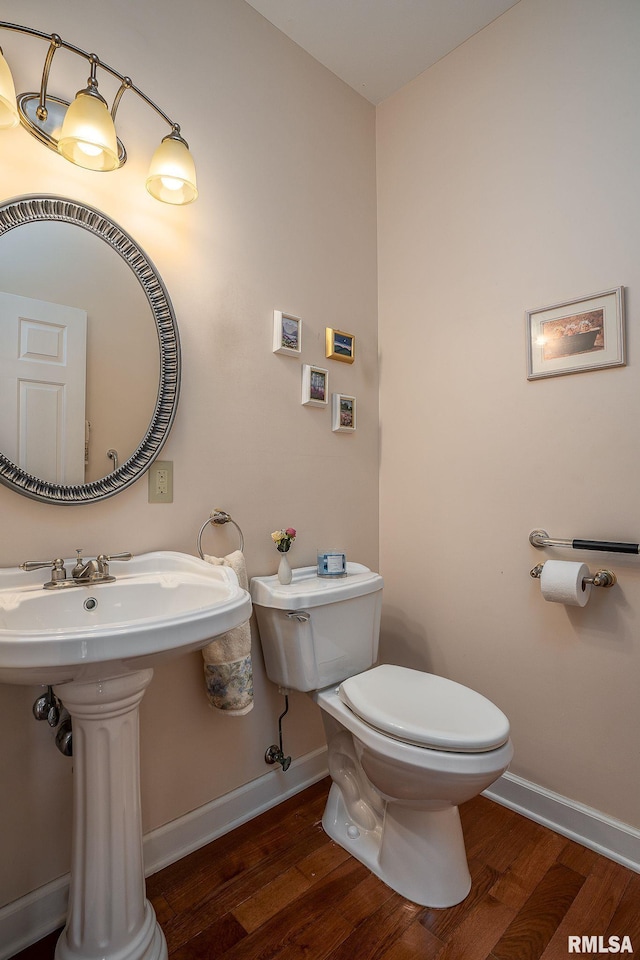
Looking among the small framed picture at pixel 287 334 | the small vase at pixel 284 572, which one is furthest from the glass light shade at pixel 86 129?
the small vase at pixel 284 572

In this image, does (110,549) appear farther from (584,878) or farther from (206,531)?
(584,878)

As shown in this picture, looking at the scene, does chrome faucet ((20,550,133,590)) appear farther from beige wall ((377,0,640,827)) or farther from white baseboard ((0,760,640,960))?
beige wall ((377,0,640,827))

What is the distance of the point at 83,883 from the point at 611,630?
59.1 inches

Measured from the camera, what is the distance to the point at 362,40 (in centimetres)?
182

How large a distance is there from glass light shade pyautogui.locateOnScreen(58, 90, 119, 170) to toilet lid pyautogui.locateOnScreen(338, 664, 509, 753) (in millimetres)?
1550

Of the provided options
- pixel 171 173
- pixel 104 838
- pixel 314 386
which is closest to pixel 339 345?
pixel 314 386

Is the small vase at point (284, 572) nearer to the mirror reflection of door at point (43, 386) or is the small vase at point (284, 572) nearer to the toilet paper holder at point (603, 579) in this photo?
the mirror reflection of door at point (43, 386)

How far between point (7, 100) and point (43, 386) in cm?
61

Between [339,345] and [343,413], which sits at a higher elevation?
[339,345]

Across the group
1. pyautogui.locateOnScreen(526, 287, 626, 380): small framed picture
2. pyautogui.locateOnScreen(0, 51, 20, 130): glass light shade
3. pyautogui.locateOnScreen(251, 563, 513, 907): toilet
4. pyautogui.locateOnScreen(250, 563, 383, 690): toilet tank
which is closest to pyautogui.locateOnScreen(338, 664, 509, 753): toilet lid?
pyautogui.locateOnScreen(251, 563, 513, 907): toilet

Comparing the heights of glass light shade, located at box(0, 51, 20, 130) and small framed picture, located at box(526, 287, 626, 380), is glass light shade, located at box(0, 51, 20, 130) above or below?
above

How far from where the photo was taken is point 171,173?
1.31 metres

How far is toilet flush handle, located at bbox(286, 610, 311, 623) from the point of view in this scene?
4.83ft

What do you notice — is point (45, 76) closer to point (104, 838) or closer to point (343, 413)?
point (343, 413)
